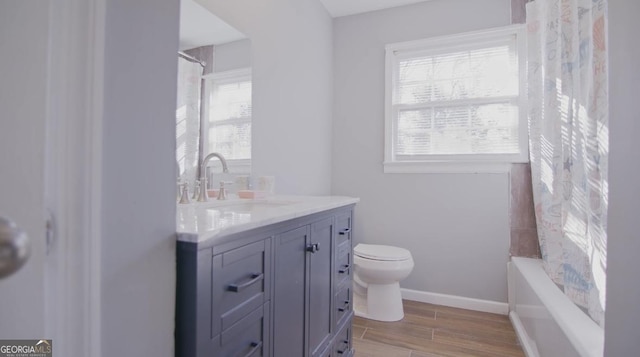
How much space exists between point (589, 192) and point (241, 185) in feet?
5.29

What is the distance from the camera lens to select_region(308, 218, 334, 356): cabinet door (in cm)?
131

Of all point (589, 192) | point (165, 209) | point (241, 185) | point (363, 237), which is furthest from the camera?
point (363, 237)

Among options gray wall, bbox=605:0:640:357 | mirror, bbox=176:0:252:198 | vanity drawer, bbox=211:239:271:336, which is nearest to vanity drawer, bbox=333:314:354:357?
vanity drawer, bbox=211:239:271:336

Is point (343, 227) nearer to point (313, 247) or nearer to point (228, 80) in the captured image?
point (313, 247)

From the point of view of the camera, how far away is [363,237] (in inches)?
113

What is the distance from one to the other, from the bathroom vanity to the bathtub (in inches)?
38.3

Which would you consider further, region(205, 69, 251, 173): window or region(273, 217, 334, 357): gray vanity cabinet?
region(205, 69, 251, 173): window

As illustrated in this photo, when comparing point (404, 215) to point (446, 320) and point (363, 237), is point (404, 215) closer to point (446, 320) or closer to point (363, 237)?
point (363, 237)

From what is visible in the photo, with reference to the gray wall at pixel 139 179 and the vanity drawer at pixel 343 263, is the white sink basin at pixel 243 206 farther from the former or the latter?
the gray wall at pixel 139 179

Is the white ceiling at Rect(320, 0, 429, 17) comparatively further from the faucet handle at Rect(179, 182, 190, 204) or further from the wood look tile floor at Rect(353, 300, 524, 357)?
the wood look tile floor at Rect(353, 300, 524, 357)

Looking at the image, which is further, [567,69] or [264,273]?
[567,69]

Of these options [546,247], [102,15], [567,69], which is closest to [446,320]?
[546,247]

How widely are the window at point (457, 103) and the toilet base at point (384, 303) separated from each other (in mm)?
1023

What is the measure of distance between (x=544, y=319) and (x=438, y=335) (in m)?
0.73
